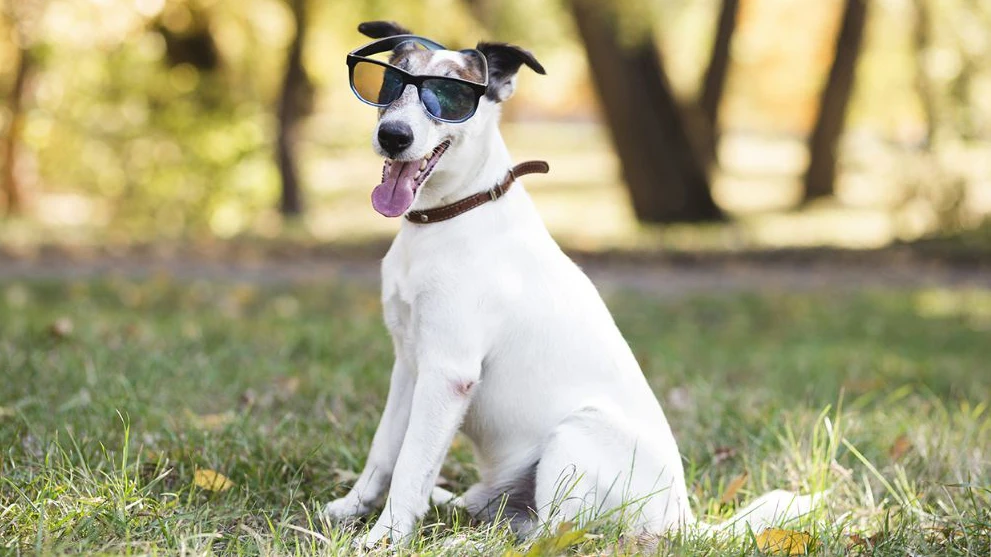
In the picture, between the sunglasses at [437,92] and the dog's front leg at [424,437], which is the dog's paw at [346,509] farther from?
the sunglasses at [437,92]

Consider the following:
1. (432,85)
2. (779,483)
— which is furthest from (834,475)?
(432,85)

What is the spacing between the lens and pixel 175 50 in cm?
1764

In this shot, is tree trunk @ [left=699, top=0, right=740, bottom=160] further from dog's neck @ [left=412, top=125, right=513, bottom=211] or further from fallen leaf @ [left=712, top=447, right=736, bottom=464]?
dog's neck @ [left=412, top=125, right=513, bottom=211]

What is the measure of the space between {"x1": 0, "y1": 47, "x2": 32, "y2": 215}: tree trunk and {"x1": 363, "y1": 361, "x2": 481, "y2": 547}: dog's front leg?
49.8 ft

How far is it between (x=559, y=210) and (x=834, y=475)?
15.7m

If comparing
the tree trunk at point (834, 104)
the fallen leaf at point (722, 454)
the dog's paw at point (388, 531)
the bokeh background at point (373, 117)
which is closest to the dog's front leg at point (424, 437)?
the dog's paw at point (388, 531)

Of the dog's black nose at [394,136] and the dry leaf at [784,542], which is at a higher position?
the dog's black nose at [394,136]

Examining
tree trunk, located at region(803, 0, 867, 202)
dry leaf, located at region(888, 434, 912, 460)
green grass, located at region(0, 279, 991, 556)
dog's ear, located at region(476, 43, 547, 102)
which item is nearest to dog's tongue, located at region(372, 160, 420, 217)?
dog's ear, located at region(476, 43, 547, 102)

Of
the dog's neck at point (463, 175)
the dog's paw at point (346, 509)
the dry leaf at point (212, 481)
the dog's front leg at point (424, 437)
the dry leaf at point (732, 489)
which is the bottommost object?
the dry leaf at point (732, 489)

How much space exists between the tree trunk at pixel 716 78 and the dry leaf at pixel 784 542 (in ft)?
55.5

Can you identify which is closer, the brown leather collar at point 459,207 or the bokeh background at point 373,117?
the brown leather collar at point 459,207

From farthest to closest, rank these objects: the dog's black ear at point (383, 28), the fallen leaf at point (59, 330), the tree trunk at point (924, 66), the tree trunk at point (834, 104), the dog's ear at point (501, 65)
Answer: the tree trunk at point (834, 104)
the tree trunk at point (924, 66)
the fallen leaf at point (59, 330)
the dog's black ear at point (383, 28)
the dog's ear at point (501, 65)

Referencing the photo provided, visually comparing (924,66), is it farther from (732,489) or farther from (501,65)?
(501,65)

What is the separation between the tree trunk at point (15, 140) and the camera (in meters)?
16.7
